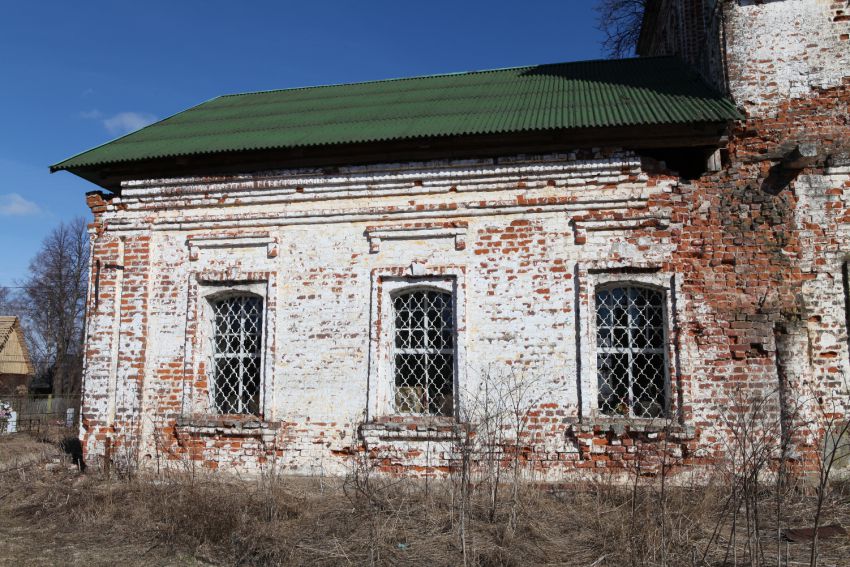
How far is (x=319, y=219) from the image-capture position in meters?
8.28

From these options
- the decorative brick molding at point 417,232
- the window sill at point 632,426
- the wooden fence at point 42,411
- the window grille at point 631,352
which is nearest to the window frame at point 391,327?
the decorative brick molding at point 417,232

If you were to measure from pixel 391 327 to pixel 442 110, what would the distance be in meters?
3.17

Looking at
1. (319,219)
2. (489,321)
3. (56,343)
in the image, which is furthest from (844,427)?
(56,343)

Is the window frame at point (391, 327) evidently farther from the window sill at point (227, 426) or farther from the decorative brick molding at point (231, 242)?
the decorative brick molding at point (231, 242)

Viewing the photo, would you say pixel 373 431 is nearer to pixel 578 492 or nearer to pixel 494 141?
pixel 578 492

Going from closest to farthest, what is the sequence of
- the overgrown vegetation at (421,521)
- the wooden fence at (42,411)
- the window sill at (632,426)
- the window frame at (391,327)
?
the overgrown vegetation at (421,521) → the window sill at (632,426) → the window frame at (391,327) → the wooden fence at (42,411)

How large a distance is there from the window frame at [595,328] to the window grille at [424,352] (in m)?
1.54

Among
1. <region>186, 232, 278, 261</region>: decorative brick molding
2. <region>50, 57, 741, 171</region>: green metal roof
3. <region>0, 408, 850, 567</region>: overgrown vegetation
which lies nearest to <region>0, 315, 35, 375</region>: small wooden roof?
<region>50, 57, 741, 171</region>: green metal roof

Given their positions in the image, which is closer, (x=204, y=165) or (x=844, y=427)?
(x=844, y=427)

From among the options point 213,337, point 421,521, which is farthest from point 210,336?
point 421,521

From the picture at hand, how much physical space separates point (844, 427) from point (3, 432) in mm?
20167

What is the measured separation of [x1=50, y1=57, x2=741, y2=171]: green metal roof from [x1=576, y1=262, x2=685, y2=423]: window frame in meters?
1.71

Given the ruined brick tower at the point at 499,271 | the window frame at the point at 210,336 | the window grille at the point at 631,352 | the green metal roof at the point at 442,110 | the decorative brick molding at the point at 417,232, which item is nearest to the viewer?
the ruined brick tower at the point at 499,271

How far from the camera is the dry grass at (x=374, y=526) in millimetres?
4848
